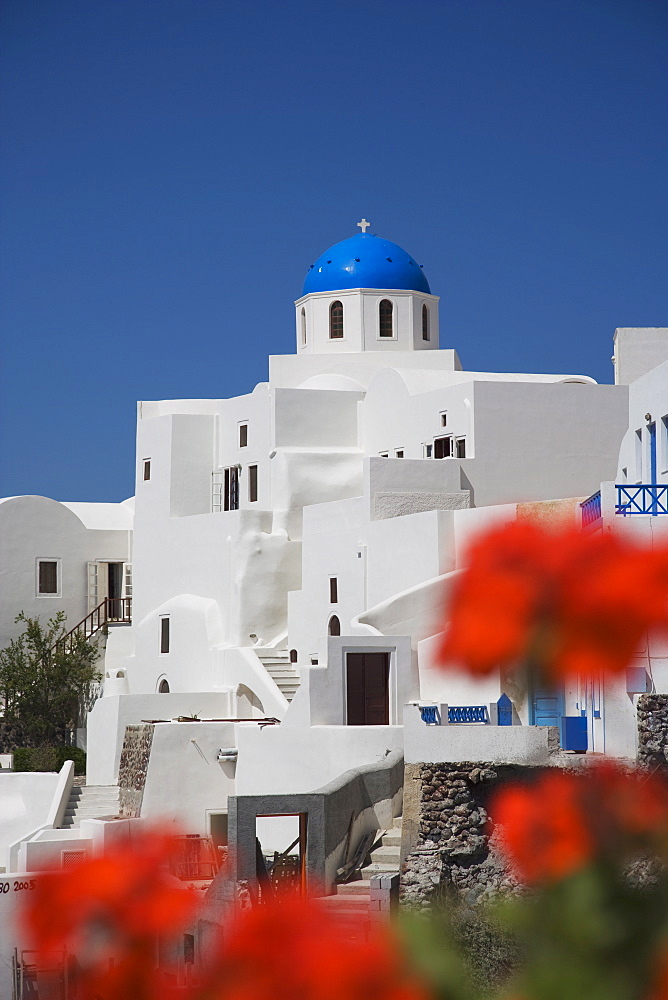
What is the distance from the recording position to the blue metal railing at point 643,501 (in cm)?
1745

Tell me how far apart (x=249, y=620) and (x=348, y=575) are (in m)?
3.11

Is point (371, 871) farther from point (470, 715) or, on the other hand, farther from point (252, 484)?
point (252, 484)

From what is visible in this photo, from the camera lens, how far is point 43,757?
2909cm

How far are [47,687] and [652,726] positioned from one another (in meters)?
18.1

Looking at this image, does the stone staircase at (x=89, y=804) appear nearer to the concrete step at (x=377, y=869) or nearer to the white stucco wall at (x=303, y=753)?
the white stucco wall at (x=303, y=753)

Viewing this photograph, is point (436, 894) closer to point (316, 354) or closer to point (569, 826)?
point (569, 826)

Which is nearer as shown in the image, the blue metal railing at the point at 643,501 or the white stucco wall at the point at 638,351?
the blue metal railing at the point at 643,501

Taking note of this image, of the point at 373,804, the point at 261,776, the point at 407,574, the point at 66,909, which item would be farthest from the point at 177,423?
the point at 66,909

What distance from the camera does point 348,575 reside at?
2619 centimetres

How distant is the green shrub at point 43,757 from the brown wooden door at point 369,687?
9014 mm

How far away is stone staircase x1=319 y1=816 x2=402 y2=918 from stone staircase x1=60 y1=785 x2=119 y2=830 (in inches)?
258

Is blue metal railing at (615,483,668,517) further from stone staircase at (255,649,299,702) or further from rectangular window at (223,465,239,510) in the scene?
rectangular window at (223,465,239,510)

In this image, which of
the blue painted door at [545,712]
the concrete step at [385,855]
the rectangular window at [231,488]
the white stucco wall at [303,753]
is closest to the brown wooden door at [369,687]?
the white stucco wall at [303,753]

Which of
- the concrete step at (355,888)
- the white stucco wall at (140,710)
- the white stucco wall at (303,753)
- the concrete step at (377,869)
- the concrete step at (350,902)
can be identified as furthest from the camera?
the white stucco wall at (140,710)
